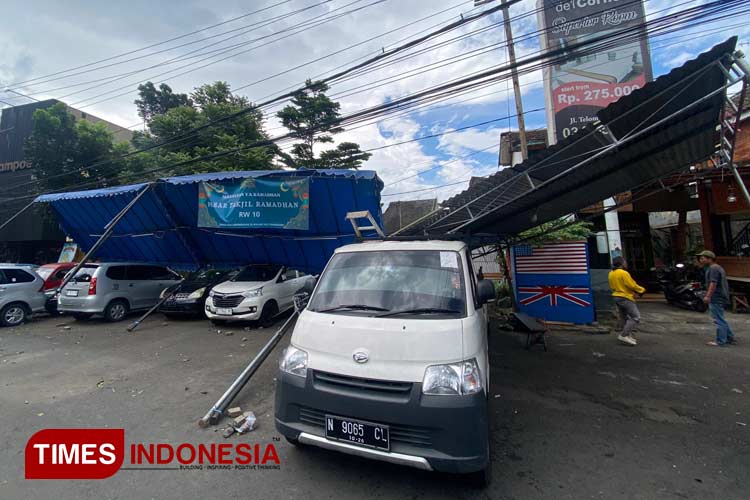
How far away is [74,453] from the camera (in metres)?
3.07

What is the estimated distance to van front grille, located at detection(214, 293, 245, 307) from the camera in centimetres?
782

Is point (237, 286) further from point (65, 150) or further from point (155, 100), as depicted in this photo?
point (155, 100)

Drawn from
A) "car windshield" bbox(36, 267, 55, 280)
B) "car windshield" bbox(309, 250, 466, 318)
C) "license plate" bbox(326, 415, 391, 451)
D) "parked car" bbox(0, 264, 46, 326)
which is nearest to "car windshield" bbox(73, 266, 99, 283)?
"parked car" bbox(0, 264, 46, 326)

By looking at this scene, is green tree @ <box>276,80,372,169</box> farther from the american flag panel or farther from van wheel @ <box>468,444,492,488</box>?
van wheel @ <box>468,444,492,488</box>

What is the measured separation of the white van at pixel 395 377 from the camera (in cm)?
218

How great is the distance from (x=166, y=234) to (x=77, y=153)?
10.5 m

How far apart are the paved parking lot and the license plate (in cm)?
47

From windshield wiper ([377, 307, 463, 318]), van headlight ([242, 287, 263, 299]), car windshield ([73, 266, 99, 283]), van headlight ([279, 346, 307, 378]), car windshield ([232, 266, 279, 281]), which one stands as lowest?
van headlight ([279, 346, 307, 378])

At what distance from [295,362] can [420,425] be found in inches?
A: 43.6

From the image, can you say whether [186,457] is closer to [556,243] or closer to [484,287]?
[484,287]

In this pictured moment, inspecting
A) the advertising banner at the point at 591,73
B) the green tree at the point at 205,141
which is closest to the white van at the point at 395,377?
the advertising banner at the point at 591,73

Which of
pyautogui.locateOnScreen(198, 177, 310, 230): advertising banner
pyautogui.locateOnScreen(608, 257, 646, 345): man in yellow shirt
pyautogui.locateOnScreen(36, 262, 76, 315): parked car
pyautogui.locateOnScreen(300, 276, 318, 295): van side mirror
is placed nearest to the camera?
pyautogui.locateOnScreen(608, 257, 646, 345): man in yellow shirt

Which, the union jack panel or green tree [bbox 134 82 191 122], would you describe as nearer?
the union jack panel

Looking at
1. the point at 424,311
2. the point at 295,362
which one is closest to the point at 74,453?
the point at 295,362
